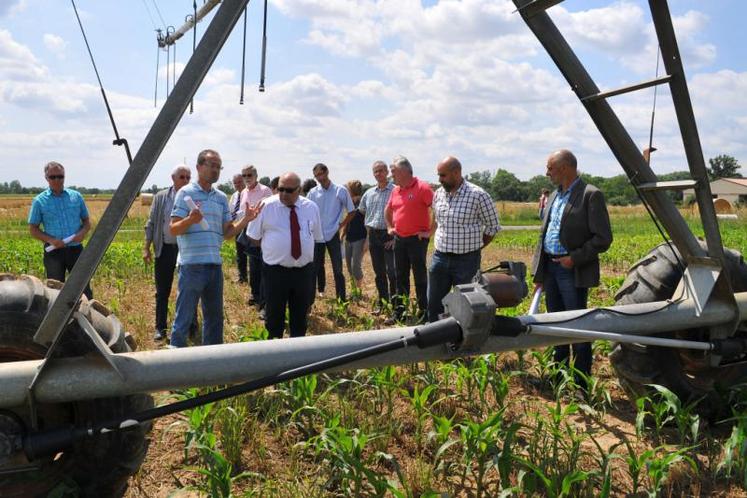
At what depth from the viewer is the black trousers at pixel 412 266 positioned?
7.32 metres

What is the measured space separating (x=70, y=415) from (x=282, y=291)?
9.81 feet

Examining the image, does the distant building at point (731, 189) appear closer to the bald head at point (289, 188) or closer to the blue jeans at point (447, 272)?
the blue jeans at point (447, 272)

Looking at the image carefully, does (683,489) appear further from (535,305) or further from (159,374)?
(159,374)

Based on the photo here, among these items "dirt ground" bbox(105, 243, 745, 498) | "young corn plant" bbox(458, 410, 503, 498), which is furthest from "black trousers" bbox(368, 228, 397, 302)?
"young corn plant" bbox(458, 410, 503, 498)

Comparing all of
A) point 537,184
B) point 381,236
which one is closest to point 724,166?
point 537,184

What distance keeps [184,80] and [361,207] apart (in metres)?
6.94

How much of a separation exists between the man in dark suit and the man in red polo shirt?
2.29m

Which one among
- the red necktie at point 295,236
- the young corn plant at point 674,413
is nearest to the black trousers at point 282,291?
the red necktie at point 295,236

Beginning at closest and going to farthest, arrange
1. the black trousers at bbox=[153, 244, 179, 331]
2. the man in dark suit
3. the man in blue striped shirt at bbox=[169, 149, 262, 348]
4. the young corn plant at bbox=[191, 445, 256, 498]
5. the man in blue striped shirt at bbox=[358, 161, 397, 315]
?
the young corn plant at bbox=[191, 445, 256, 498] → the man in dark suit → the man in blue striped shirt at bbox=[169, 149, 262, 348] → the black trousers at bbox=[153, 244, 179, 331] → the man in blue striped shirt at bbox=[358, 161, 397, 315]

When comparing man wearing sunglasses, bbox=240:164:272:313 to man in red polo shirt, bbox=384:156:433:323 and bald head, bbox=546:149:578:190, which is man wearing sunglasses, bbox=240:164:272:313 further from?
bald head, bbox=546:149:578:190

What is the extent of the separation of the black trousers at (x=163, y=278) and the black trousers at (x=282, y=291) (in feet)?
5.70

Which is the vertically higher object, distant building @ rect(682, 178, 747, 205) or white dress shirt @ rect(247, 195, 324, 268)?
distant building @ rect(682, 178, 747, 205)

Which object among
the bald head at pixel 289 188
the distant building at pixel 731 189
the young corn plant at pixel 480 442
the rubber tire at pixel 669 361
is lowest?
the young corn plant at pixel 480 442

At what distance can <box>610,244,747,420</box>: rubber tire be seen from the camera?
375cm
